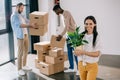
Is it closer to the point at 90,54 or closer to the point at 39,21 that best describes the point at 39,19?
the point at 39,21

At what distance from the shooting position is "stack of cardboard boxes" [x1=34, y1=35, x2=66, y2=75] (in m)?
5.08

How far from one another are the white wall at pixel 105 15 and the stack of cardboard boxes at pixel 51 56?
1778 mm

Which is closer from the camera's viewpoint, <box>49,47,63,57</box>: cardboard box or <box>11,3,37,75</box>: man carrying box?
<box>11,3,37,75</box>: man carrying box

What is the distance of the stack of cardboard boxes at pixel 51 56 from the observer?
16.7 feet

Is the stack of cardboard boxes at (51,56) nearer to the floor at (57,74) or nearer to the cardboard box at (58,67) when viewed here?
the cardboard box at (58,67)

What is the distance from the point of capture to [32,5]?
673cm

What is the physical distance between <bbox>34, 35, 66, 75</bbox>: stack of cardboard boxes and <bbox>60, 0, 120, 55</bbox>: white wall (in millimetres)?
1778

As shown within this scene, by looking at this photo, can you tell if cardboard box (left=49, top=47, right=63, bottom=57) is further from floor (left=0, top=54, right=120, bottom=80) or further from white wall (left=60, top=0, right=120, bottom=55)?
white wall (left=60, top=0, right=120, bottom=55)

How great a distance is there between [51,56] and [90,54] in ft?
6.89

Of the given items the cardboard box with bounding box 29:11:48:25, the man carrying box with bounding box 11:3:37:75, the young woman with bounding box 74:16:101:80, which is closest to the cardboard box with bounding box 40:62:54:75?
the man carrying box with bounding box 11:3:37:75

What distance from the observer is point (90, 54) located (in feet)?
10.2

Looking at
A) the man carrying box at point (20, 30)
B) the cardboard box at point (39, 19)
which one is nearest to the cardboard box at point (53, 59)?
the man carrying box at point (20, 30)

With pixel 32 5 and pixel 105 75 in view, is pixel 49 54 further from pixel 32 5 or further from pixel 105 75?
pixel 32 5

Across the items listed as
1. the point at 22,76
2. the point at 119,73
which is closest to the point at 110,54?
the point at 119,73
